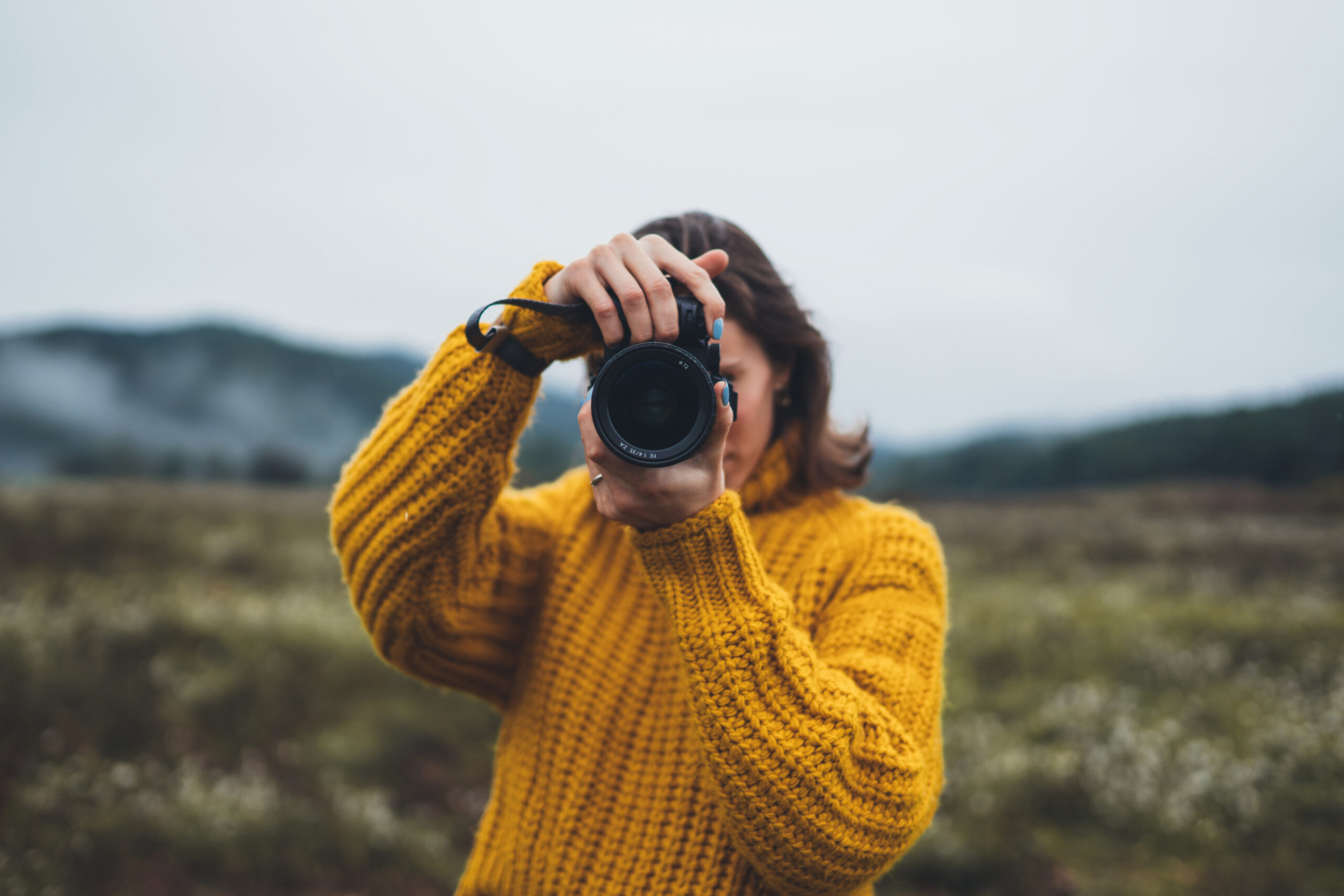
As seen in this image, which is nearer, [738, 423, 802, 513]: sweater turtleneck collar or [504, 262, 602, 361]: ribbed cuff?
[504, 262, 602, 361]: ribbed cuff

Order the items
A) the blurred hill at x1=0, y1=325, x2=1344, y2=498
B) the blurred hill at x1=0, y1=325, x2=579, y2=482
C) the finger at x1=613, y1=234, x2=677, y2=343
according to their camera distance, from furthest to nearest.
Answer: the blurred hill at x1=0, y1=325, x2=579, y2=482 < the blurred hill at x1=0, y1=325, x2=1344, y2=498 < the finger at x1=613, y1=234, x2=677, y2=343

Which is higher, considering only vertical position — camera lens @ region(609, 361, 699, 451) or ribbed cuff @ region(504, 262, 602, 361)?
ribbed cuff @ region(504, 262, 602, 361)

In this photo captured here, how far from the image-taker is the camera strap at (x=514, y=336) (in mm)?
1236

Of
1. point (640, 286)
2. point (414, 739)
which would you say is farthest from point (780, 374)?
point (414, 739)

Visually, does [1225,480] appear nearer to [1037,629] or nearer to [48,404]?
[1037,629]

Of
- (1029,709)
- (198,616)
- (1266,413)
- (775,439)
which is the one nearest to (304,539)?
(198,616)

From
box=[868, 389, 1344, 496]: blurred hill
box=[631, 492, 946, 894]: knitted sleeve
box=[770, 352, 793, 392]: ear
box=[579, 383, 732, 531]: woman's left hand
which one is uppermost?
box=[770, 352, 793, 392]: ear

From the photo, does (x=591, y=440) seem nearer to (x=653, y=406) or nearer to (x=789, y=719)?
(x=653, y=406)

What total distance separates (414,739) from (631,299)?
4.01 meters

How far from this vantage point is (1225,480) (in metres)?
11.7

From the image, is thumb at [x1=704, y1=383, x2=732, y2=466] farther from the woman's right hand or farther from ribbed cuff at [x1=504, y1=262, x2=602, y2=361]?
ribbed cuff at [x1=504, y1=262, x2=602, y2=361]

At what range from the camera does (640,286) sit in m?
1.13

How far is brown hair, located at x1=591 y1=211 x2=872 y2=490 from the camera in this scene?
1443 mm

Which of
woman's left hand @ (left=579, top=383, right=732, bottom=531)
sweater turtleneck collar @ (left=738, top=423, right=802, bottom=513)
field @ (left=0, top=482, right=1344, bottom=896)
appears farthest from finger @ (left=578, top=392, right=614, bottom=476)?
field @ (left=0, top=482, right=1344, bottom=896)
